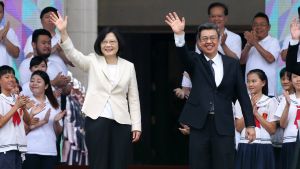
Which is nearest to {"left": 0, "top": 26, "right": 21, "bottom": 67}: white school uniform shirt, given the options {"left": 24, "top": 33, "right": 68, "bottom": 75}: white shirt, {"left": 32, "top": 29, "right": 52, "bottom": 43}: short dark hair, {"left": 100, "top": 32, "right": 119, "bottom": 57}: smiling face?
{"left": 24, "top": 33, "right": 68, "bottom": 75}: white shirt

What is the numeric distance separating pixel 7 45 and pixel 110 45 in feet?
8.31

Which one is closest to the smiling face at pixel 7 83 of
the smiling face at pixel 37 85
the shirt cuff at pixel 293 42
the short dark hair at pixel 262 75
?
the smiling face at pixel 37 85

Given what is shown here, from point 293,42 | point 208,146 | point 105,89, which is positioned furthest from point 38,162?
point 293,42

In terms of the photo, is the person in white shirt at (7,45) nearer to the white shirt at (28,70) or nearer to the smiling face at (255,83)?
the white shirt at (28,70)

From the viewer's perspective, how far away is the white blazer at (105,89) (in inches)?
373

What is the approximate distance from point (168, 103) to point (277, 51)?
5247 millimetres

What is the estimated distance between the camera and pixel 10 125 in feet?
34.1

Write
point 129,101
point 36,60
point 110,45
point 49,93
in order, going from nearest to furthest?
point 110,45
point 129,101
point 49,93
point 36,60

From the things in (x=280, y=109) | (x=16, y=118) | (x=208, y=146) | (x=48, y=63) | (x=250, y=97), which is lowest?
(x=208, y=146)

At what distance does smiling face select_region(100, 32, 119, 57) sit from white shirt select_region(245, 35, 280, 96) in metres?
2.48

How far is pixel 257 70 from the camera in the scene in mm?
10961

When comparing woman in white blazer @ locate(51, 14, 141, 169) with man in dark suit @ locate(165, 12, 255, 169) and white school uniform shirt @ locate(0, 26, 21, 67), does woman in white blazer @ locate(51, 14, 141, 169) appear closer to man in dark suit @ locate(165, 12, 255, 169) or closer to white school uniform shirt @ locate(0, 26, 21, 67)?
man in dark suit @ locate(165, 12, 255, 169)

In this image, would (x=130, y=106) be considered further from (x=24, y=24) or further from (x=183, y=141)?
(x=183, y=141)

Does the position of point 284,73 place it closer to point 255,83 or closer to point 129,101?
point 255,83
